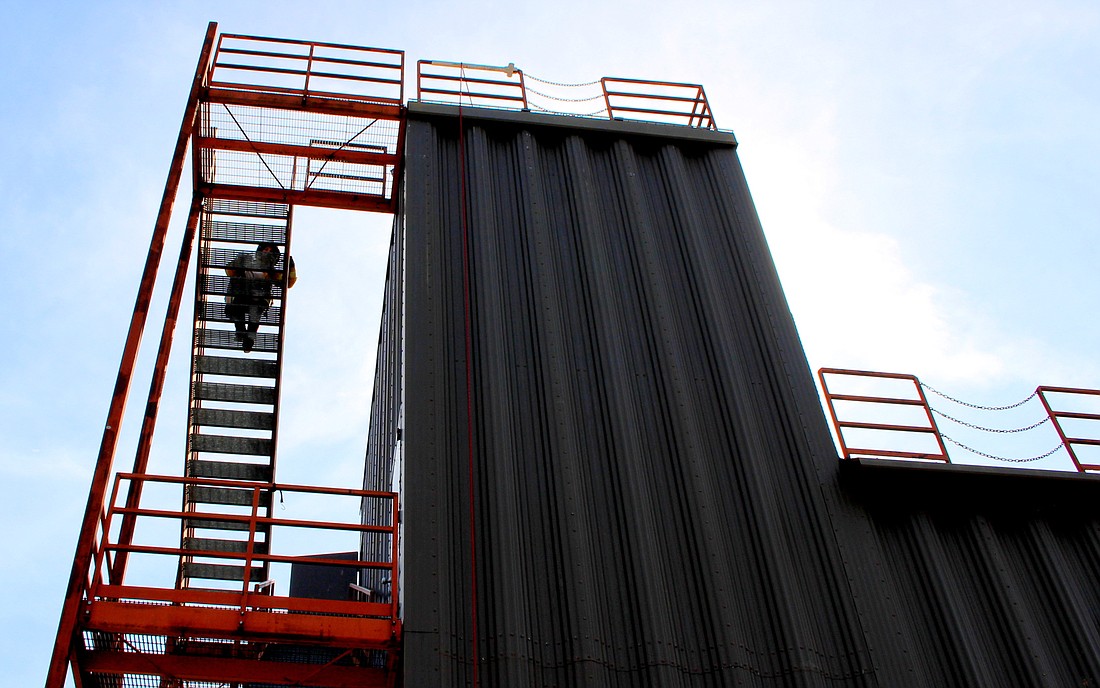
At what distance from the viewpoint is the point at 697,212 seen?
1633 cm

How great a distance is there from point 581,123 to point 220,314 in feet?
25.8

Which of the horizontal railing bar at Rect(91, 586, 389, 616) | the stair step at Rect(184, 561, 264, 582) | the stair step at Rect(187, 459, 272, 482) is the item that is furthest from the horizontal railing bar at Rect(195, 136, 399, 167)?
the horizontal railing bar at Rect(91, 586, 389, 616)

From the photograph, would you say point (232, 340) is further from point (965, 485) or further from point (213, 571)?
point (965, 485)

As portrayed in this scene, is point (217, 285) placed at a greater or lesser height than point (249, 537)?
greater

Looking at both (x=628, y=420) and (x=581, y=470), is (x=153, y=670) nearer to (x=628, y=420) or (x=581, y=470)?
(x=581, y=470)

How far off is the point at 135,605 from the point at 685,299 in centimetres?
928

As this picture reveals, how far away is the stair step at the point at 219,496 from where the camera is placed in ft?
48.6

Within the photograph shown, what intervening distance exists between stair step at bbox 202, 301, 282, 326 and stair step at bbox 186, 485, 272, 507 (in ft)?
10.8

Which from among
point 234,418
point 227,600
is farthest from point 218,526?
point 227,600

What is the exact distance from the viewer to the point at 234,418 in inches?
619

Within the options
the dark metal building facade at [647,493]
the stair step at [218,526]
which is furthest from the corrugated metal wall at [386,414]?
the stair step at [218,526]

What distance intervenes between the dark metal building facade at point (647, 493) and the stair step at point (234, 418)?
2.34 metres

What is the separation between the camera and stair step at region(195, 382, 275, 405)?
1585 cm

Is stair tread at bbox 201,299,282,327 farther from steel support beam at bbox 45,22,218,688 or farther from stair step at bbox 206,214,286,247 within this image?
steel support beam at bbox 45,22,218,688
